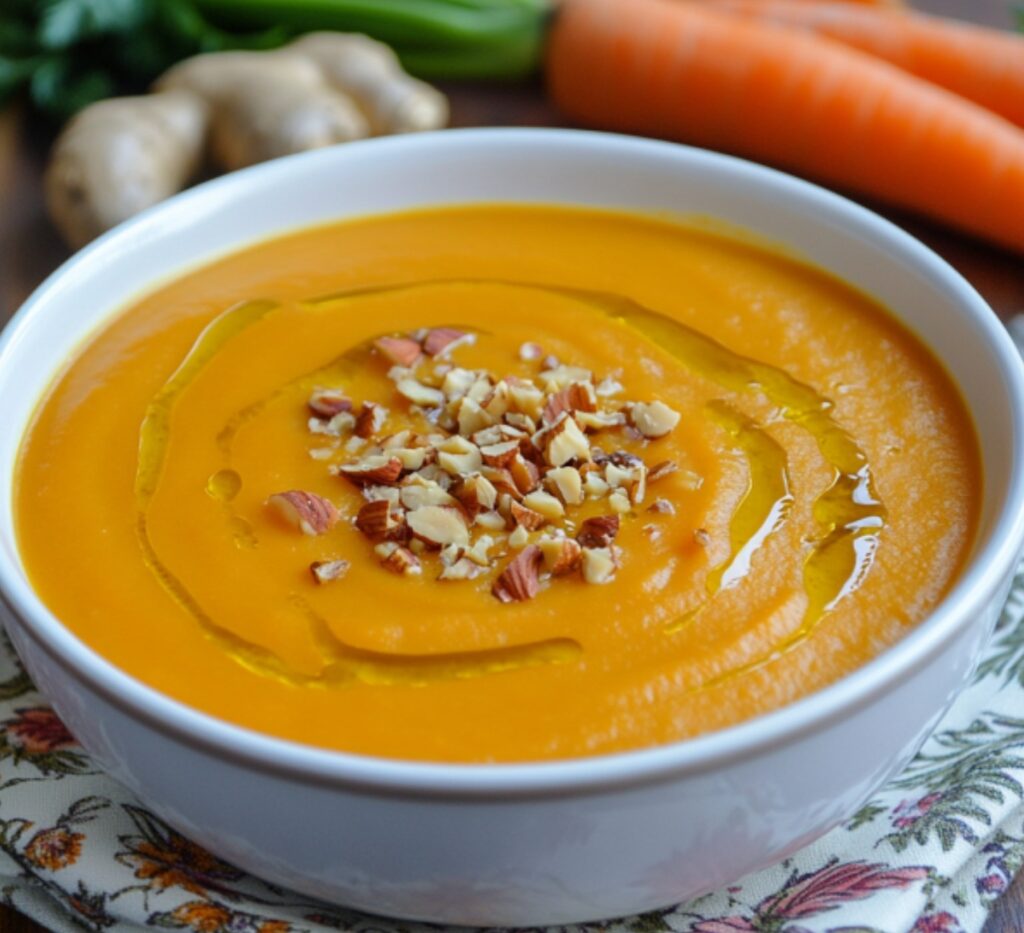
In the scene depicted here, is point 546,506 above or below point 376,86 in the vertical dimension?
above

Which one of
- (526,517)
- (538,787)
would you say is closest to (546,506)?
(526,517)

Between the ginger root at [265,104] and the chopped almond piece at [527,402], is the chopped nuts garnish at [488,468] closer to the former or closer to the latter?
the chopped almond piece at [527,402]

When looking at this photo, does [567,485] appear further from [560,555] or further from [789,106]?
[789,106]

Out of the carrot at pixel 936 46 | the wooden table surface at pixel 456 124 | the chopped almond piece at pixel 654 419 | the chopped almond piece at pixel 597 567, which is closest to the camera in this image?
the chopped almond piece at pixel 597 567

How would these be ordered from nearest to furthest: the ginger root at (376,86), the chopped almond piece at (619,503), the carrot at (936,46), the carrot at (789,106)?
1. the chopped almond piece at (619,503)
2. the carrot at (789,106)
3. the ginger root at (376,86)
4. the carrot at (936,46)

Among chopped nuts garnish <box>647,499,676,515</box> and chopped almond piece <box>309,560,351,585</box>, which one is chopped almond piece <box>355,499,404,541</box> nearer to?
chopped almond piece <box>309,560,351,585</box>

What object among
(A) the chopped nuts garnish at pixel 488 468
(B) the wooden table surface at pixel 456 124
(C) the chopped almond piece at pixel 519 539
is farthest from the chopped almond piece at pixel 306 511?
(B) the wooden table surface at pixel 456 124

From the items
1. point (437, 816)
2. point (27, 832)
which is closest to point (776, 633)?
point (437, 816)
